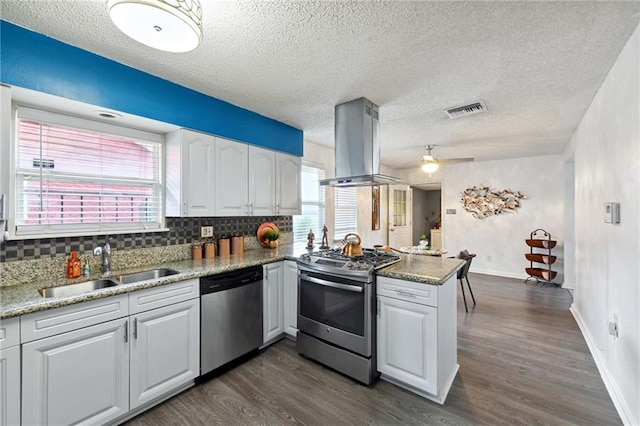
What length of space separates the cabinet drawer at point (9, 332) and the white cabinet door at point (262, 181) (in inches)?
75.2

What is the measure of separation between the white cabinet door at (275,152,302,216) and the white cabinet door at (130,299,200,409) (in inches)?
62.2

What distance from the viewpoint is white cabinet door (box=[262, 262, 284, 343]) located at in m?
2.79

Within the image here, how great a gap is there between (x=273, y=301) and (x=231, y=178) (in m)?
1.30

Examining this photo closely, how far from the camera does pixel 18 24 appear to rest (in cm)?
172

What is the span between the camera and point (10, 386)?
57.3 inches

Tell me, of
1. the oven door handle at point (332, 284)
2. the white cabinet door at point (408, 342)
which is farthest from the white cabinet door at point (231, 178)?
the white cabinet door at point (408, 342)

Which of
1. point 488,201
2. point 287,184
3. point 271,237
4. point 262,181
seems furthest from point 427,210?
point 262,181

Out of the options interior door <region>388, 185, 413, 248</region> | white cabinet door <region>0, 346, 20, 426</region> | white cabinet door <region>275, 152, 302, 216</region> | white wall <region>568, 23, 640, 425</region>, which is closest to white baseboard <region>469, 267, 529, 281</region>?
interior door <region>388, 185, 413, 248</region>

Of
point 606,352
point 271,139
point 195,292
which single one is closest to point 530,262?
point 606,352

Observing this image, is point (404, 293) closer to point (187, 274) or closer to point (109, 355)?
point (187, 274)

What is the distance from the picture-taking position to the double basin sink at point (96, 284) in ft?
6.21

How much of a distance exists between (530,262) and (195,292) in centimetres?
589

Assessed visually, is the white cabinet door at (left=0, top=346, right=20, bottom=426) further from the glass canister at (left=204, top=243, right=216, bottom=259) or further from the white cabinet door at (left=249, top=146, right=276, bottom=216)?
the white cabinet door at (left=249, top=146, right=276, bottom=216)

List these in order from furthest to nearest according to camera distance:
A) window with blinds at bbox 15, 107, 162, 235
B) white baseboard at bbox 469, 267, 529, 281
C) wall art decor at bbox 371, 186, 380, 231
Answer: wall art decor at bbox 371, 186, 380, 231
white baseboard at bbox 469, 267, 529, 281
window with blinds at bbox 15, 107, 162, 235
